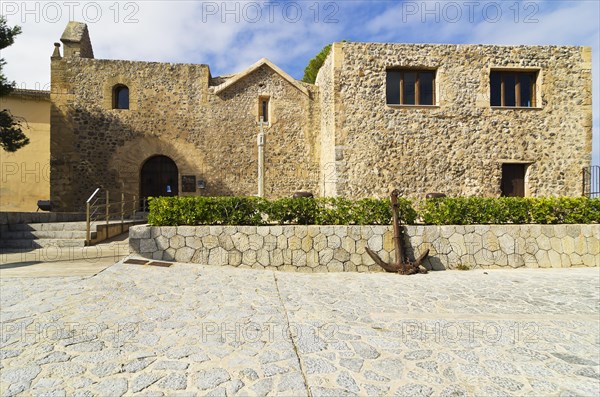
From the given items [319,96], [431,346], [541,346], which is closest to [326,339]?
[431,346]

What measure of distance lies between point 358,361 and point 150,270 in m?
4.25

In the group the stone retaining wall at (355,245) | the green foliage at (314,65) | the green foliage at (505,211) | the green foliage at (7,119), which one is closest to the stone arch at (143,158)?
the green foliage at (7,119)

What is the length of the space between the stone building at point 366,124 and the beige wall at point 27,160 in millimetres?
3783

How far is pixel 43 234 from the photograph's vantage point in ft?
25.8

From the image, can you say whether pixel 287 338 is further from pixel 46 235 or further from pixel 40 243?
pixel 46 235

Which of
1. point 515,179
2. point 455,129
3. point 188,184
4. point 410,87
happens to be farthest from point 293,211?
point 515,179

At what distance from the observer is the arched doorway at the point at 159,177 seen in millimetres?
12914

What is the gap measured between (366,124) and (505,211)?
553cm

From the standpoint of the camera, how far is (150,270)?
565cm

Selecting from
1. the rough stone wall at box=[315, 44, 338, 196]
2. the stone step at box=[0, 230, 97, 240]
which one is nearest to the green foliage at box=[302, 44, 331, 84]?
the rough stone wall at box=[315, 44, 338, 196]

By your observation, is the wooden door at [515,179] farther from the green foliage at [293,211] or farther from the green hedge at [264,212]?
the green foliage at [293,211]

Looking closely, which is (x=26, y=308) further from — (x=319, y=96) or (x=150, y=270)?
(x=319, y=96)

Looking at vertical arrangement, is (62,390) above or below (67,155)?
below

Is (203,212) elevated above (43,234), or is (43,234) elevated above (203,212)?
(203,212)
